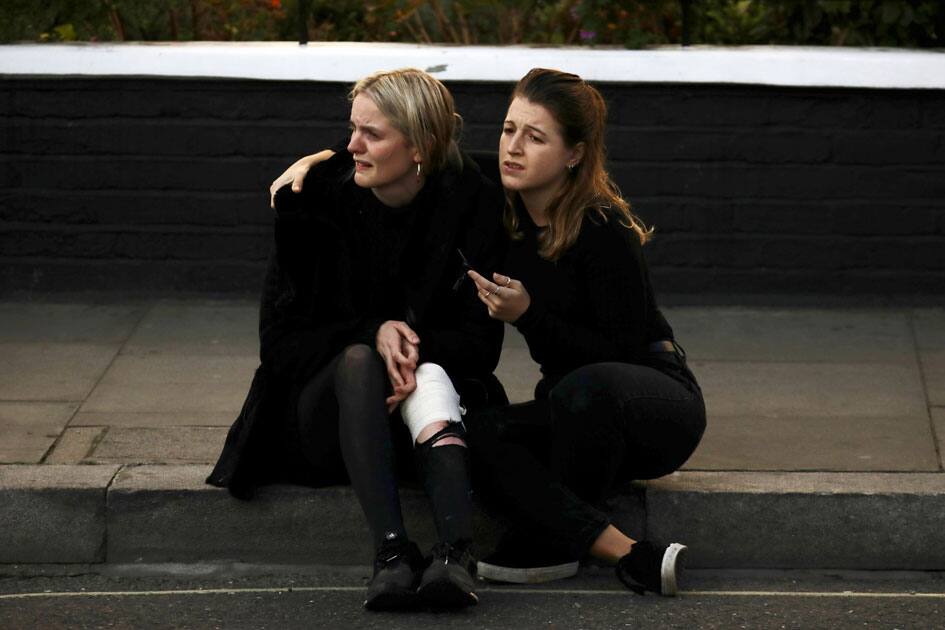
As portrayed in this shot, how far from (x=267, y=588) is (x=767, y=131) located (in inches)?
128

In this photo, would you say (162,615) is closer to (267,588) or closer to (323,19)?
(267,588)

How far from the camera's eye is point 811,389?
6066 millimetres

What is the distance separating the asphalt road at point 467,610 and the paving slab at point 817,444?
463 millimetres

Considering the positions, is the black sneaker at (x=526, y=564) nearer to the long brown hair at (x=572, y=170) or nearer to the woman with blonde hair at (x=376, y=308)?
the woman with blonde hair at (x=376, y=308)

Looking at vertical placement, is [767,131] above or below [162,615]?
above

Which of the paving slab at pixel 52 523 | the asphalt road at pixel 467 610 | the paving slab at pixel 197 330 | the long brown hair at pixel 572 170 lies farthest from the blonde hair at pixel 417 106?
the paving slab at pixel 197 330

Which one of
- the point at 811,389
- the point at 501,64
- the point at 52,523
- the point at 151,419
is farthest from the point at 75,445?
the point at 501,64

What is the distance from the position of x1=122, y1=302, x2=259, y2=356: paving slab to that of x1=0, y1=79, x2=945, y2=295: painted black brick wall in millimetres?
145

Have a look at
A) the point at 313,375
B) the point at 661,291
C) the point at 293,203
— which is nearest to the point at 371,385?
the point at 313,375

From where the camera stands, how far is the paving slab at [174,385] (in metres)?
5.82

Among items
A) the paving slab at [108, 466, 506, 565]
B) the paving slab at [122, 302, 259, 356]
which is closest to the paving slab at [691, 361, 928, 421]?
the paving slab at [108, 466, 506, 565]

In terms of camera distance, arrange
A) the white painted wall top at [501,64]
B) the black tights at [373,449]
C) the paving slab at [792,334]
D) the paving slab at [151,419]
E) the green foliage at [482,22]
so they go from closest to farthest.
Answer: the black tights at [373,449] → the paving slab at [151,419] → the paving slab at [792,334] → the white painted wall top at [501,64] → the green foliage at [482,22]

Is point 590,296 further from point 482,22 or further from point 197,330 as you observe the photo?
point 482,22

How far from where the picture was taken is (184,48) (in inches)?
282
